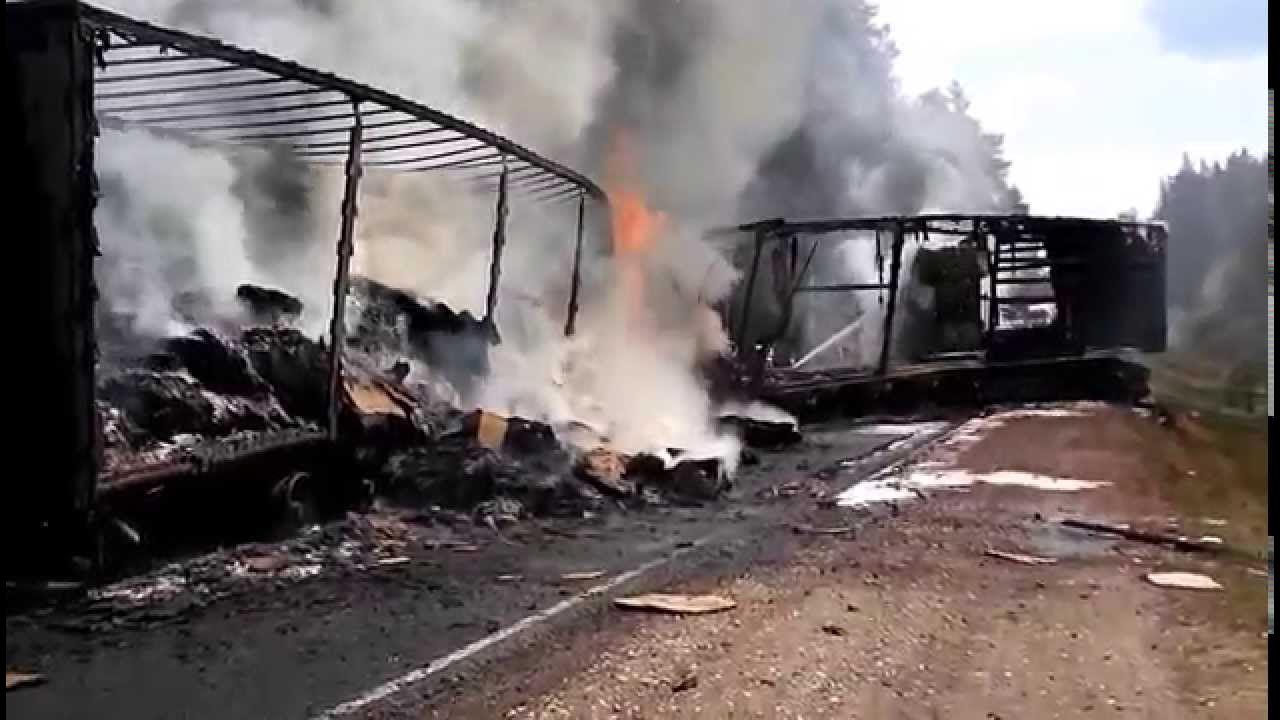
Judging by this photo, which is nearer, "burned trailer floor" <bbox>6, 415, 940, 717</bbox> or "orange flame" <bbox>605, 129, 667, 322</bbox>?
"burned trailer floor" <bbox>6, 415, 940, 717</bbox>

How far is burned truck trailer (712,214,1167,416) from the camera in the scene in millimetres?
18125

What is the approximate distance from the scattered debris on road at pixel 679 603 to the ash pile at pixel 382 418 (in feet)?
8.63

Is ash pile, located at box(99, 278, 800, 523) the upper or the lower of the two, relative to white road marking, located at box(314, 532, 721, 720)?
upper

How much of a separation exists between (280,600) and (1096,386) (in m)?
16.3

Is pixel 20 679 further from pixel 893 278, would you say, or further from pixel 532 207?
pixel 532 207

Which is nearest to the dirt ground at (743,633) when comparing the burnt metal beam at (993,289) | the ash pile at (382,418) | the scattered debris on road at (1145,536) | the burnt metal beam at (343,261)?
the scattered debris on road at (1145,536)

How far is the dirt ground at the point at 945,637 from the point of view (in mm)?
4461

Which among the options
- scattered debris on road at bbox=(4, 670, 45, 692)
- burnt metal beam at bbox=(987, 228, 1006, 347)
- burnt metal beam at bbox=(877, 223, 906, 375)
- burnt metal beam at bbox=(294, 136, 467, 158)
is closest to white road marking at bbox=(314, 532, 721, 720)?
scattered debris on road at bbox=(4, 670, 45, 692)

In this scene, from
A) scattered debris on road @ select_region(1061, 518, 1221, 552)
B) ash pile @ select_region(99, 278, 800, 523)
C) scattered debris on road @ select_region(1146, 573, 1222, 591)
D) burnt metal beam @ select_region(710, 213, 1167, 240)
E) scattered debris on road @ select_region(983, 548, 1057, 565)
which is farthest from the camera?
burnt metal beam @ select_region(710, 213, 1167, 240)

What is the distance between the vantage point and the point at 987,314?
70.7ft

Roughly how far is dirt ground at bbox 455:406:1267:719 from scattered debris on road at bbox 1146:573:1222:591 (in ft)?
0.31

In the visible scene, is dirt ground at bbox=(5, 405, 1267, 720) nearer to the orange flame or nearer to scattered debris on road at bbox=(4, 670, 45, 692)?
scattered debris on road at bbox=(4, 670, 45, 692)

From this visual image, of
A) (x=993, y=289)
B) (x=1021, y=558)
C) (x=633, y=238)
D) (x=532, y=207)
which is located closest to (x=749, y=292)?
(x=633, y=238)

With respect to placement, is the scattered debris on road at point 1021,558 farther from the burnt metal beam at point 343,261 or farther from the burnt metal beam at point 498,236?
the burnt metal beam at point 498,236
